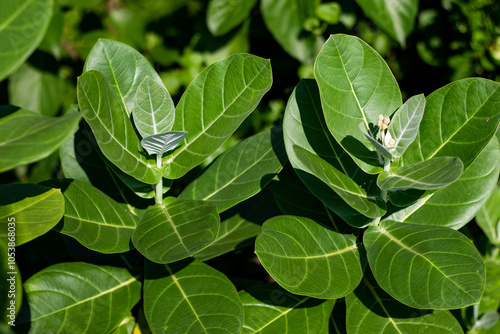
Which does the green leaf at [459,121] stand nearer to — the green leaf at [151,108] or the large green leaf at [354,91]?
the large green leaf at [354,91]

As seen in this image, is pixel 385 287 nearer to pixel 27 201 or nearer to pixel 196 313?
pixel 196 313

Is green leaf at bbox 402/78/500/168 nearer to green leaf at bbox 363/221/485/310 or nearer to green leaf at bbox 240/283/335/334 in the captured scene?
green leaf at bbox 363/221/485/310

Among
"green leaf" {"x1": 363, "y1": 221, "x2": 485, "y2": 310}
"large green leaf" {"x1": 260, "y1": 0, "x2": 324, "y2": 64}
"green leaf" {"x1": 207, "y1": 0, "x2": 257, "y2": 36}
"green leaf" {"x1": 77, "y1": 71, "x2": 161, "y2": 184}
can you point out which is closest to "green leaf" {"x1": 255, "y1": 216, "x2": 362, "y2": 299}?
"green leaf" {"x1": 363, "y1": 221, "x2": 485, "y2": 310}

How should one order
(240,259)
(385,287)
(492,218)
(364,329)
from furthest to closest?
(240,259)
(492,218)
(364,329)
(385,287)

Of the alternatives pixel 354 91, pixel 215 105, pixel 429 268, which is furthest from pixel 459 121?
pixel 215 105

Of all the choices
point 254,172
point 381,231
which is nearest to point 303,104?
point 254,172

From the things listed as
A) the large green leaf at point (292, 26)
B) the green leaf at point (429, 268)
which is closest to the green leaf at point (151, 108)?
the green leaf at point (429, 268)
